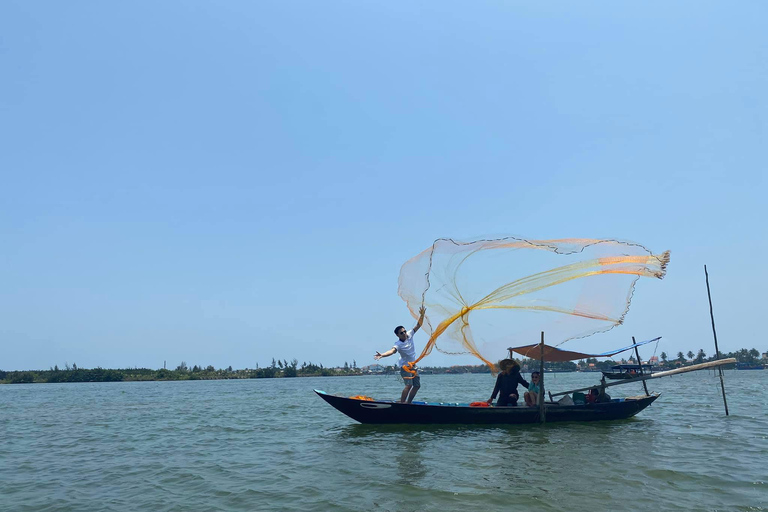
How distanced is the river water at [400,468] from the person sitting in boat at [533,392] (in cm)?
88

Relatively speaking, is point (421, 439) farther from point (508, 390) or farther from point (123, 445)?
point (123, 445)

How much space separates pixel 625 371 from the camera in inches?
640

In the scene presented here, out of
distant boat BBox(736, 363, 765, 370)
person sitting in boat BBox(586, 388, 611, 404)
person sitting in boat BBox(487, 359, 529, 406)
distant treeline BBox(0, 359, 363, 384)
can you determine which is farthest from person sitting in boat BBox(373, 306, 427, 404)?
distant boat BBox(736, 363, 765, 370)

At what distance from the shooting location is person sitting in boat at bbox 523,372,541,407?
1543 centimetres

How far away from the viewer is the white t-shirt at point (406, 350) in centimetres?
1423

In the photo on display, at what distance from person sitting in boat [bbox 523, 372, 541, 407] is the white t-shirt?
12.7ft

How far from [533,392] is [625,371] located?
3.31 meters

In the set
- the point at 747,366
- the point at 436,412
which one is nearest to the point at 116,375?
the point at 436,412

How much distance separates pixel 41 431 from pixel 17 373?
327 ft

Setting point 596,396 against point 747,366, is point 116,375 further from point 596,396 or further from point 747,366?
point 747,366

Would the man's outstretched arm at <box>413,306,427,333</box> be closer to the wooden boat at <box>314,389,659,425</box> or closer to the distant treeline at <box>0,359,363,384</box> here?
the wooden boat at <box>314,389,659,425</box>

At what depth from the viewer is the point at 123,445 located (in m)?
14.5

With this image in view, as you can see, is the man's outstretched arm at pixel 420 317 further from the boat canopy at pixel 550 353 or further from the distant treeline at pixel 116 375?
the distant treeline at pixel 116 375

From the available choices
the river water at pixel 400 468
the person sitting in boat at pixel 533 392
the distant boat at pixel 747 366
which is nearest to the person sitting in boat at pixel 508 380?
the person sitting in boat at pixel 533 392
